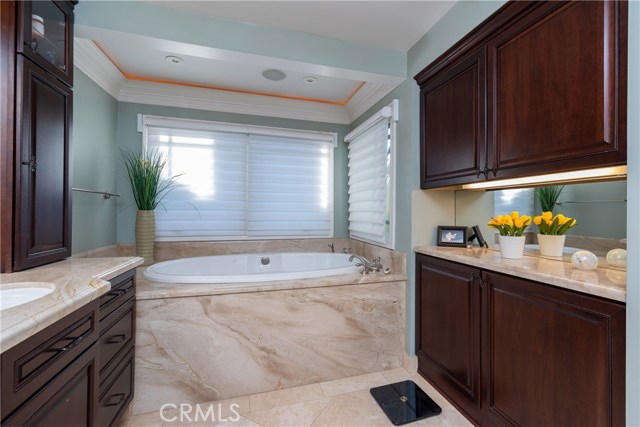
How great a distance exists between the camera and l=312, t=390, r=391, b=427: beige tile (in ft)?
5.18

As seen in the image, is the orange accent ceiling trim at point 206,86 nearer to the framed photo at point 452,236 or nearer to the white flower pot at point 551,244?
the framed photo at point 452,236

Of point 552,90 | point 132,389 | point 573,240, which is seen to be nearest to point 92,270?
point 132,389

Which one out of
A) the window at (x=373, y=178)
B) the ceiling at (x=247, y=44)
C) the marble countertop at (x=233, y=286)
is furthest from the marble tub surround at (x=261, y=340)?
the ceiling at (x=247, y=44)

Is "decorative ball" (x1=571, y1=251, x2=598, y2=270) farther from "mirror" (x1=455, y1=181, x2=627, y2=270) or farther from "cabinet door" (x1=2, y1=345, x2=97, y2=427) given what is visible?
"cabinet door" (x1=2, y1=345, x2=97, y2=427)

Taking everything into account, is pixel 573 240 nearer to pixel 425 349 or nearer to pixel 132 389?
pixel 425 349

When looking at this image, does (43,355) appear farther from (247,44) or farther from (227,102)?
(227,102)

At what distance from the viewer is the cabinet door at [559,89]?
1029 mm

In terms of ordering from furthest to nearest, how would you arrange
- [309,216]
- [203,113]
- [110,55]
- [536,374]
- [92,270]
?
1. [309,216]
2. [203,113]
3. [110,55]
4. [92,270]
5. [536,374]

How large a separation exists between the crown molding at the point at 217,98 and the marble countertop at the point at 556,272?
61.5 inches

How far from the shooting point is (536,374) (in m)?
1.23

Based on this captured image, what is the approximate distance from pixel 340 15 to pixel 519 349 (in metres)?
2.21

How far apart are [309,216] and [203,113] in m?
1.61

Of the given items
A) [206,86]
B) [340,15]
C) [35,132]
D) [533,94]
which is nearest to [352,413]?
[533,94]

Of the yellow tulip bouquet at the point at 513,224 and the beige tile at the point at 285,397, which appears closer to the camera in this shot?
the yellow tulip bouquet at the point at 513,224
